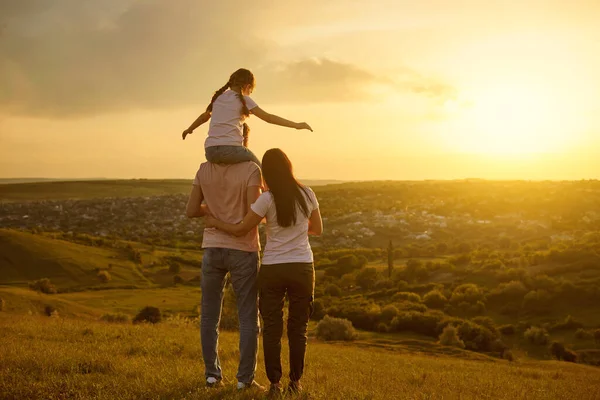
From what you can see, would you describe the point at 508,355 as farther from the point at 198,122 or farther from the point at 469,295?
the point at 198,122

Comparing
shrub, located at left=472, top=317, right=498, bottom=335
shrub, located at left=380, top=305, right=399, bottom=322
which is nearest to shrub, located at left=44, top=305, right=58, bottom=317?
shrub, located at left=380, top=305, right=399, bottom=322

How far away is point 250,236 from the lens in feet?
21.5

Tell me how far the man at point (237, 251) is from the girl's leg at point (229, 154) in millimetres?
71

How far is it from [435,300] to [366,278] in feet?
42.3

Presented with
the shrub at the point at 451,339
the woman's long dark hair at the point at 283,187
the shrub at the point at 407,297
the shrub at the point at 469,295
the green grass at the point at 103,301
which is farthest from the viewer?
the shrub at the point at 407,297

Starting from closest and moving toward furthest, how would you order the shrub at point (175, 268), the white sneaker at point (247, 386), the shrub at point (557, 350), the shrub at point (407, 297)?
the white sneaker at point (247, 386) → the shrub at point (557, 350) → the shrub at point (407, 297) → the shrub at point (175, 268)

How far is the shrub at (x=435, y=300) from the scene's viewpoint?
42375 millimetres

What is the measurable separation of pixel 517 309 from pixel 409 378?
3028 centimetres

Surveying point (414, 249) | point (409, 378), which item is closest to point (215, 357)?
point (409, 378)

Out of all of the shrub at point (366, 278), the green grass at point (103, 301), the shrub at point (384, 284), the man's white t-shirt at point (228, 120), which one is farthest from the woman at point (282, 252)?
the shrub at point (366, 278)

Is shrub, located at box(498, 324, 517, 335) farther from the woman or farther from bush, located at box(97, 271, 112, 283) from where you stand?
bush, located at box(97, 271, 112, 283)

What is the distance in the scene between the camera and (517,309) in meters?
38.7

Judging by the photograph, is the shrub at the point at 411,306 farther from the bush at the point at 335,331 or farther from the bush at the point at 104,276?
the bush at the point at 104,276

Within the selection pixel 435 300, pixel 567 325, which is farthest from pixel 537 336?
pixel 435 300
